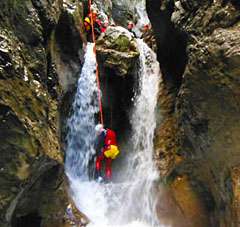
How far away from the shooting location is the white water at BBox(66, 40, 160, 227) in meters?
4.62

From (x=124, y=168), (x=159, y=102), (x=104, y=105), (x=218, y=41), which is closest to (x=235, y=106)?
(x=218, y=41)

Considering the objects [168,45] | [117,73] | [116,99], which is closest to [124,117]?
[116,99]

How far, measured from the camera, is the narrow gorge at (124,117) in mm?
2473

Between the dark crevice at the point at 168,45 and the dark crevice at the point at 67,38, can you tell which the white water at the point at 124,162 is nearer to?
the dark crevice at the point at 168,45

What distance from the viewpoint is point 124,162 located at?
6.37 metres

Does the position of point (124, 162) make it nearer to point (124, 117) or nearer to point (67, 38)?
point (124, 117)

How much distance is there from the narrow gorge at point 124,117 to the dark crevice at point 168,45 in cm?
3

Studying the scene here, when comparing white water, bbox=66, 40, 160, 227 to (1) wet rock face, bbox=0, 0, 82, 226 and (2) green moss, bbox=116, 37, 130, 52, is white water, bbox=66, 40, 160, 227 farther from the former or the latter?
(1) wet rock face, bbox=0, 0, 82, 226

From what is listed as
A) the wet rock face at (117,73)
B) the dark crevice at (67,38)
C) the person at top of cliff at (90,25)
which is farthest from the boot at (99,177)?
the person at top of cliff at (90,25)

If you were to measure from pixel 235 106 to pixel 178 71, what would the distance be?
8.22ft

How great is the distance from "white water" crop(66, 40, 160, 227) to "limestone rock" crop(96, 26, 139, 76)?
658 mm

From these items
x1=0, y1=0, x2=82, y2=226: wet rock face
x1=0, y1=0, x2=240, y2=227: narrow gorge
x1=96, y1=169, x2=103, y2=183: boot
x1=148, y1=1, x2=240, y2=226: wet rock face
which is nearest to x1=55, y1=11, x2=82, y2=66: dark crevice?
x1=0, y1=0, x2=240, y2=227: narrow gorge

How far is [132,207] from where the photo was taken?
4.80m

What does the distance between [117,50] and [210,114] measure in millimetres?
3729
